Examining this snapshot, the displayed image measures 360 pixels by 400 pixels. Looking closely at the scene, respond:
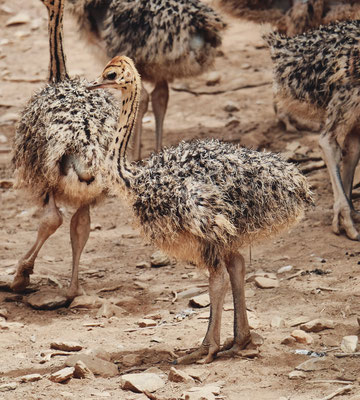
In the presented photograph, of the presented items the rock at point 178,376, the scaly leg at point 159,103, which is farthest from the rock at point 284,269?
the scaly leg at point 159,103

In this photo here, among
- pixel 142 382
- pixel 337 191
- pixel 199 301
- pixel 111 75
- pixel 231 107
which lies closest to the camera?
pixel 142 382

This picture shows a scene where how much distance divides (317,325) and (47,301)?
6.20 ft

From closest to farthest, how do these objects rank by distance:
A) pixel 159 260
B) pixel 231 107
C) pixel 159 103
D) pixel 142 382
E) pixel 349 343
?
pixel 142 382, pixel 349 343, pixel 159 260, pixel 159 103, pixel 231 107

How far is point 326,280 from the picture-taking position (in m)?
6.20

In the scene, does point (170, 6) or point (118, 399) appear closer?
point (118, 399)

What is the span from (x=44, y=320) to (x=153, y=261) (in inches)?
46.2

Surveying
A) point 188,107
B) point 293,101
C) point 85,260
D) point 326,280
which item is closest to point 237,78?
point 188,107

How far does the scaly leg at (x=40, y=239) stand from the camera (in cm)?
617

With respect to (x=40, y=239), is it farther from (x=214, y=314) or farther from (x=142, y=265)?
(x=214, y=314)

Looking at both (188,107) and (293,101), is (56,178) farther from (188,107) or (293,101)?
(188,107)

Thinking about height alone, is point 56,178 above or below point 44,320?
above

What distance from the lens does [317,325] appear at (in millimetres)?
5340

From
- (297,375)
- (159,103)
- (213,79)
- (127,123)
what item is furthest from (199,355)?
(213,79)

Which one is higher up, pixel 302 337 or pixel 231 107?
pixel 231 107
